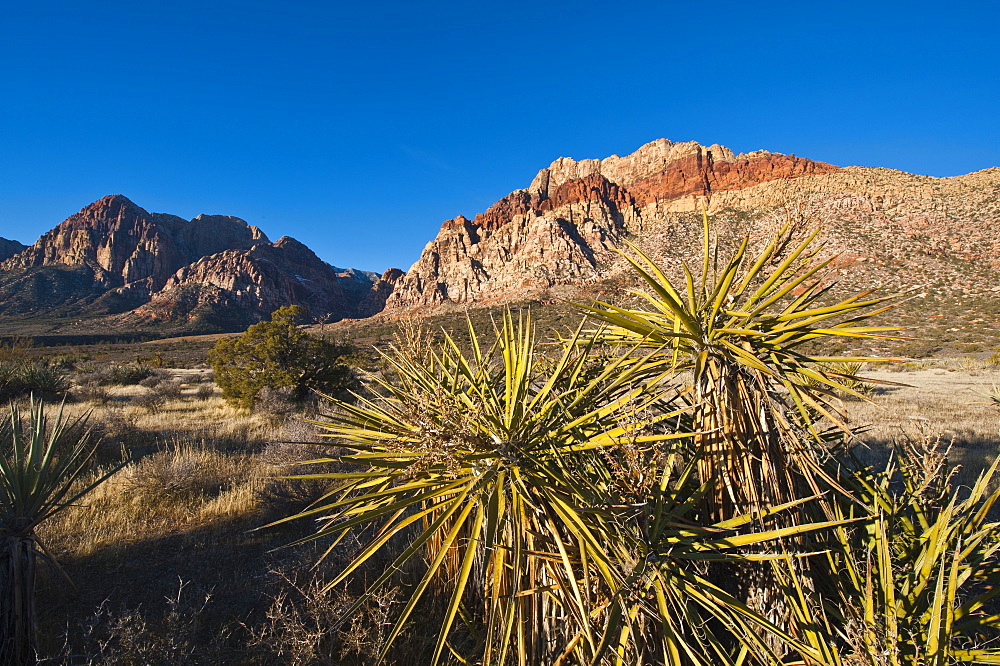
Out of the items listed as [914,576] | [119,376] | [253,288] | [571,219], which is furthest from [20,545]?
[253,288]

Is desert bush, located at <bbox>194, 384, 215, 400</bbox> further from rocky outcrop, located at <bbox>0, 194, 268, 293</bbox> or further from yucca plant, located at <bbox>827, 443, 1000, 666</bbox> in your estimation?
rocky outcrop, located at <bbox>0, 194, 268, 293</bbox>

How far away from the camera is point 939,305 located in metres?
32.9

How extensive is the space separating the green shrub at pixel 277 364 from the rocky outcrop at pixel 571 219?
6033 centimetres

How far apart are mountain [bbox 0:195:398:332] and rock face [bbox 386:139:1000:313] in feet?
113

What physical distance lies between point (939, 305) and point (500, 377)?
46.1 meters

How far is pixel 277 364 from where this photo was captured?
39.7 feet

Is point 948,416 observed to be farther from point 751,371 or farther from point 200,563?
point 200,563

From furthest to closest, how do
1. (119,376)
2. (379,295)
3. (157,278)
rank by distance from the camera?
(379,295) → (157,278) → (119,376)

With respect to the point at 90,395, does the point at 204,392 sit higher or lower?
lower

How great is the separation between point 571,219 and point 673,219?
1105 inches

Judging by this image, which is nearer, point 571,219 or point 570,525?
point 570,525

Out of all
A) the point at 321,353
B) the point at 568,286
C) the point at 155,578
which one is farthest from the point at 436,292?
the point at 155,578

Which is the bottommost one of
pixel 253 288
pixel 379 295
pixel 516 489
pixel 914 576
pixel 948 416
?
pixel 948 416

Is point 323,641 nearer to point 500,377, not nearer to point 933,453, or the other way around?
point 500,377
